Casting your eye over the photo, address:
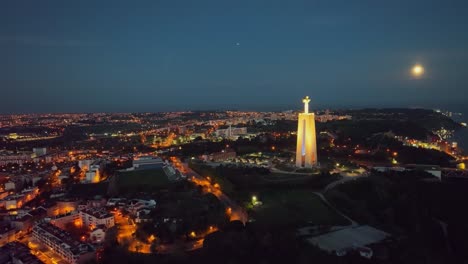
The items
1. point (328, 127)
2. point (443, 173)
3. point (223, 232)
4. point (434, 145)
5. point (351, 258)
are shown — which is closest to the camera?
point (351, 258)

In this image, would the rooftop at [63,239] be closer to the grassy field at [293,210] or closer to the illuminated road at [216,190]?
the illuminated road at [216,190]

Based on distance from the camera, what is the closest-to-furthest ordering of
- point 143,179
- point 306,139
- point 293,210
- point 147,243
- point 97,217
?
point 147,243, point 97,217, point 293,210, point 306,139, point 143,179

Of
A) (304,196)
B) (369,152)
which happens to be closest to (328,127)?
(369,152)

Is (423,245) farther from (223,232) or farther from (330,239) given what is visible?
(223,232)

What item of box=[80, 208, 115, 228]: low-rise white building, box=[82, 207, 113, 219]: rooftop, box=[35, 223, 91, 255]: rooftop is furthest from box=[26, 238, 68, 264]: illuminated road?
box=[82, 207, 113, 219]: rooftop

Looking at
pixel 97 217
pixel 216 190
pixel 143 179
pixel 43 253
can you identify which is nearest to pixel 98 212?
pixel 97 217

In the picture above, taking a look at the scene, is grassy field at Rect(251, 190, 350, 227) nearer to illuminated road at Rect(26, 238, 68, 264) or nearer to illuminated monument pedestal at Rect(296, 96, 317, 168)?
illuminated monument pedestal at Rect(296, 96, 317, 168)

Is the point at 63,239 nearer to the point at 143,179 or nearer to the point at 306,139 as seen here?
the point at 143,179
